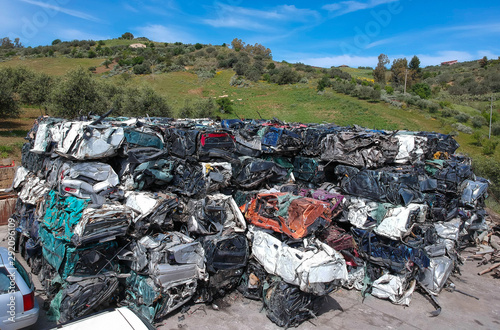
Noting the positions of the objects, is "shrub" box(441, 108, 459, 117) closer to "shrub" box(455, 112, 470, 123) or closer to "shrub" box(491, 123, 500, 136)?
"shrub" box(455, 112, 470, 123)

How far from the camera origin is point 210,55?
6519 centimetres

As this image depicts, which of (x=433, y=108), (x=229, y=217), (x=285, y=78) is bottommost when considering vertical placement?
(x=229, y=217)

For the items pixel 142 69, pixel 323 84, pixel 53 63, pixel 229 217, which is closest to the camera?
pixel 229 217

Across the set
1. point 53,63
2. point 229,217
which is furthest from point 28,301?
point 53,63

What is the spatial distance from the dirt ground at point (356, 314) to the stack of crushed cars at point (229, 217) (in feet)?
0.77

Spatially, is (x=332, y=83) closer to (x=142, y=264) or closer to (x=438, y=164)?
(x=438, y=164)

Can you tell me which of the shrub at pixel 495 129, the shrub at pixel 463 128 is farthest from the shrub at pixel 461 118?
the shrub at pixel 463 128

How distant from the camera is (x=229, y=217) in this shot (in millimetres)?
7355

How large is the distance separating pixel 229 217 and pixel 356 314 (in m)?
3.69

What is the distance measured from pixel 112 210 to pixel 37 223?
2.99m

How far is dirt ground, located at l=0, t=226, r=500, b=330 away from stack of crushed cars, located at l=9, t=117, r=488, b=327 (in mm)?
235

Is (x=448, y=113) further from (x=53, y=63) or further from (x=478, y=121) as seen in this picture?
(x=53, y=63)

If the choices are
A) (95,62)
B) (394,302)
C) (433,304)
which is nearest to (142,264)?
(394,302)

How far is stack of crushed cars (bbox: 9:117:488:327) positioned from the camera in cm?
590
